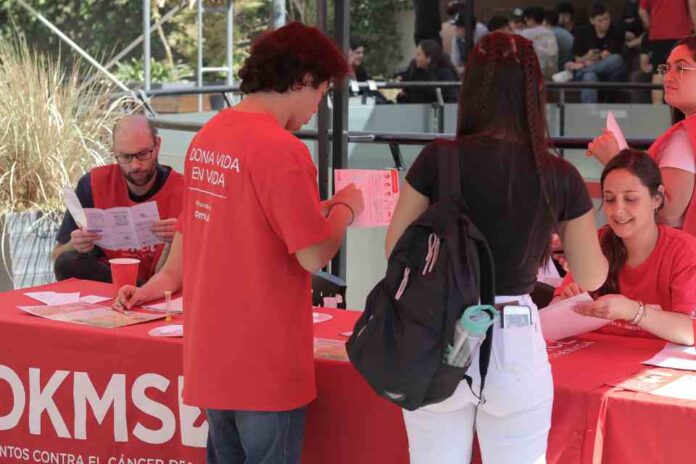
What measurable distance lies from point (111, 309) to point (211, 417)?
977mm

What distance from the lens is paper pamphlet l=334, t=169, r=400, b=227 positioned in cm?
323

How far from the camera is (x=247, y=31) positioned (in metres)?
27.0

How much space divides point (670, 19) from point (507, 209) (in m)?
7.86

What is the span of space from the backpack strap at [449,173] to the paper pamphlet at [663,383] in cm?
74

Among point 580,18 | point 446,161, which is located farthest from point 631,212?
point 580,18

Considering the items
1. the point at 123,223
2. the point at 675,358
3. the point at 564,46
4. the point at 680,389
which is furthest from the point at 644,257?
the point at 564,46

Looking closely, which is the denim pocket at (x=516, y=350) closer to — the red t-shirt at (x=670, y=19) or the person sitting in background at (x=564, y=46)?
the red t-shirt at (x=670, y=19)

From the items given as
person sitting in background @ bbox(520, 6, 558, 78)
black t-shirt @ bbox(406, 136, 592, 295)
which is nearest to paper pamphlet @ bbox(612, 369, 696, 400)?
black t-shirt @ bbox(406, 136, 592, 295)

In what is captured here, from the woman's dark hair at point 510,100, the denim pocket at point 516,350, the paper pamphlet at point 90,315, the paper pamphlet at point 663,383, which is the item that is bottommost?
the paper pamphlet at point 90,315

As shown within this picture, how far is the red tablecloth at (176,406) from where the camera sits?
9.07ft

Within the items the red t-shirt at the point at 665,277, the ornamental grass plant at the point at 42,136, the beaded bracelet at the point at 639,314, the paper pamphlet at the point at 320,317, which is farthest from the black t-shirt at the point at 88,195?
the beaded bracelet at the point at 639,314

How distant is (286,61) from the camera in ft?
8.99

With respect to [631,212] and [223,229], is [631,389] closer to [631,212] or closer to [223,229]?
[631,212]

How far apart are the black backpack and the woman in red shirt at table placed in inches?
33.0
